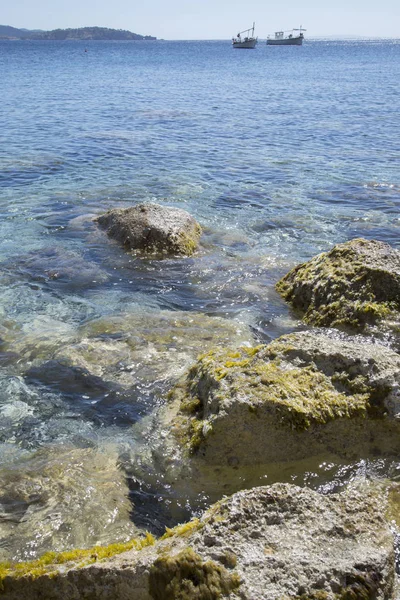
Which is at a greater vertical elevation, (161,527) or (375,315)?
(375,315)

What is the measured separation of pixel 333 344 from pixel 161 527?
2472mm

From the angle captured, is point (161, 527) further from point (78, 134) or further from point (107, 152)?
point (78, 134)

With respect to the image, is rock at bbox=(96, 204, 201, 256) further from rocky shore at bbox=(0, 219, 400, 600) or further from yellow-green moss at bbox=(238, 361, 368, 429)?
yellow-green moss at bbox=(238, 361, 368, 429)

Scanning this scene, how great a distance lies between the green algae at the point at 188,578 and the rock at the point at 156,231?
7899mm

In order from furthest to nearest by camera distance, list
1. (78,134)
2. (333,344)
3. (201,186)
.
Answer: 1. (78,134)
2. (201,186)
3. (333,344)

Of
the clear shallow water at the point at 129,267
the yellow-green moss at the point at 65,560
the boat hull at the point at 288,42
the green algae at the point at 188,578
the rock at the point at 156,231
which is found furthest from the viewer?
the boat hull at the point at 288,42

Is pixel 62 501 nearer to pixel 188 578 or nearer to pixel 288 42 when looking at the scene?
pixel 188 578

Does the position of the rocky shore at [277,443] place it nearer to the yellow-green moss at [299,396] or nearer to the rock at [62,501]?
the yellow-green moss at [299,396]

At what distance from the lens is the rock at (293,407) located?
16.7 feet

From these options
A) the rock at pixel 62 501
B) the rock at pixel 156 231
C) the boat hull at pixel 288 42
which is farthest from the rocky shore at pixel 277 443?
the boat hull at pixel 288 42

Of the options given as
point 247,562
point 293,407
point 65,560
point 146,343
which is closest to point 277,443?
point 293,407

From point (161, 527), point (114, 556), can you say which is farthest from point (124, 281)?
point (114, 556)

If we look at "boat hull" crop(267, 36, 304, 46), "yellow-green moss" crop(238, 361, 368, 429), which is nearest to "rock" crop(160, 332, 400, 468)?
"yellow-green moss" crop(238, 361, 368, 429)

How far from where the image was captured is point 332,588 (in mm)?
Result: 3223
